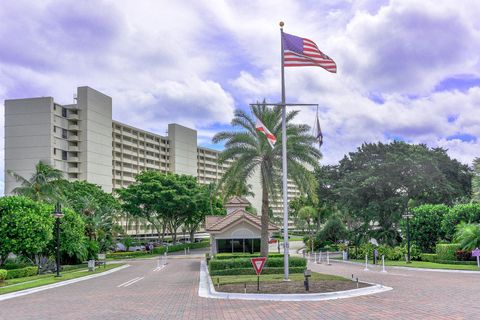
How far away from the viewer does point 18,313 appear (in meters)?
16.0

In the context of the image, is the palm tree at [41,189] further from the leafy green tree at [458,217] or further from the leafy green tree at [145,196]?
the leafy green tree at [458,217]

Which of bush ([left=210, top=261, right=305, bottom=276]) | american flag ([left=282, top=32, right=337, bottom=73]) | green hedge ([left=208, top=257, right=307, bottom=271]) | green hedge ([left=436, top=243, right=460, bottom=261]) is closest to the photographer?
american flag ([left=282, top=32, right=337, bottom=73])

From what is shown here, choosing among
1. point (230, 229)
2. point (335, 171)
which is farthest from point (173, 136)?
point (230, 229)

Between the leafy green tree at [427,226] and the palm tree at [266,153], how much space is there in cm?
1990

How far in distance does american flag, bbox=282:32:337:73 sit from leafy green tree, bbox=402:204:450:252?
29609mm

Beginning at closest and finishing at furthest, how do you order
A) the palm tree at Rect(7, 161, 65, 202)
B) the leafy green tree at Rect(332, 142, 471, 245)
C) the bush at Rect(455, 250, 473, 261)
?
the bush at Rect(455, 250, 473, 261), the palm tree at Rect(7, 161, 65, 202), the leafy green tree at Rect(332, 142, 471, 245)

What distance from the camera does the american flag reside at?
21266mm

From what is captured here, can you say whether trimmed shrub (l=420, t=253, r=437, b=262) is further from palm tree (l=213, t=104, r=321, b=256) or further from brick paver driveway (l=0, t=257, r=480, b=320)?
brick paver driveway (l=0, t=257, r=480, b=320)

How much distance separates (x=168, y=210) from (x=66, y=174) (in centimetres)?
2424

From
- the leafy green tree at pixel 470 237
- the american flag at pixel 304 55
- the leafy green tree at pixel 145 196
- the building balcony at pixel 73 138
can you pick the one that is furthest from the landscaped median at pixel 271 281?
the building balcony at pixel 73 138

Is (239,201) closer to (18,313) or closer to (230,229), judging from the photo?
(230,229)

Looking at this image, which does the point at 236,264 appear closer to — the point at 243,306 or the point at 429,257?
the point at 243,306

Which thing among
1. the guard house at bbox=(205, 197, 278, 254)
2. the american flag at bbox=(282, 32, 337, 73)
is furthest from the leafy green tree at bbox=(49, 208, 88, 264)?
the american flag at bbox=(282, 32, 337, 73)

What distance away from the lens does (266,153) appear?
31438mm
